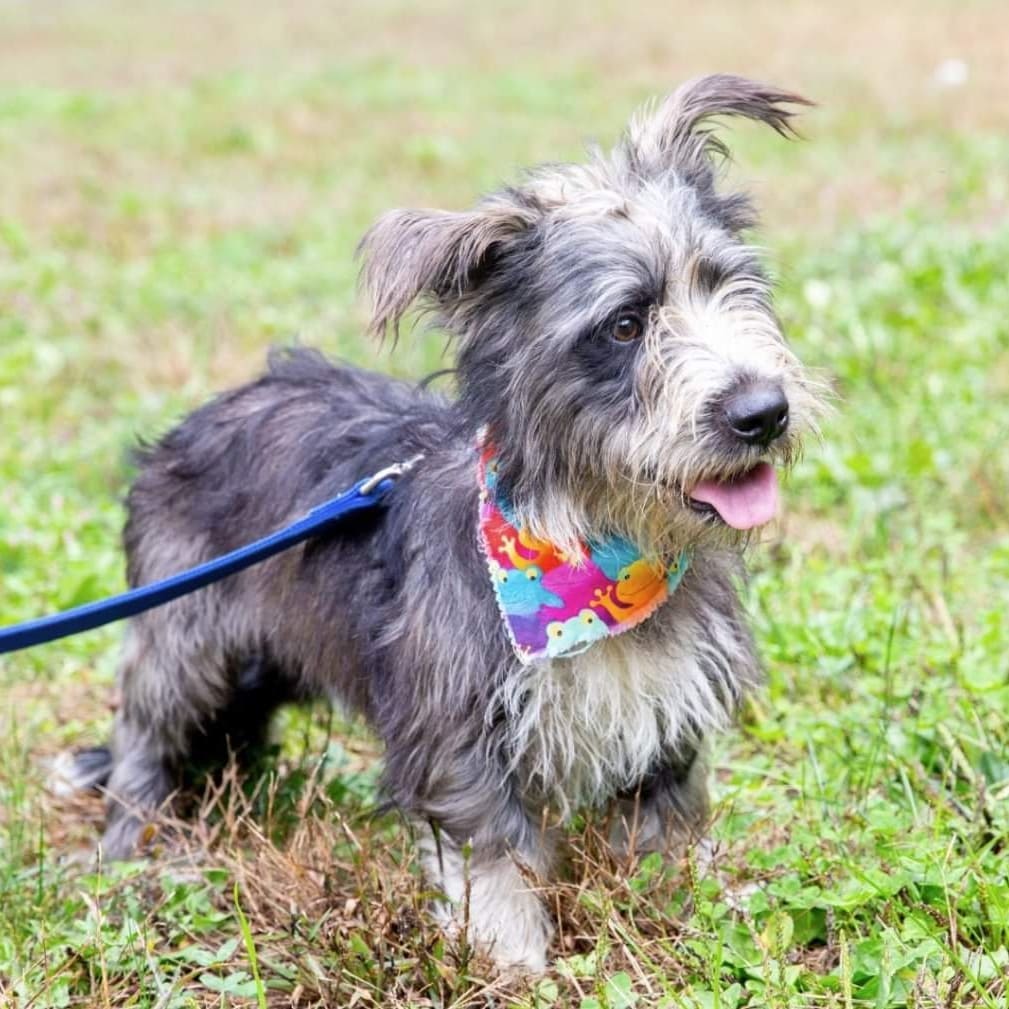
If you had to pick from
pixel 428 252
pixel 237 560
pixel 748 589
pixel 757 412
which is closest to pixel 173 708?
pixel 237 560

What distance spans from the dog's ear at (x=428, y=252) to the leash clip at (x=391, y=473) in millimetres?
521

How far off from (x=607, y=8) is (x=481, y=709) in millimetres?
21653

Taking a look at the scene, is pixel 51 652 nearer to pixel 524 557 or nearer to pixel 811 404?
pixel 524 557

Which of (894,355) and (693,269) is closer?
(693,269)

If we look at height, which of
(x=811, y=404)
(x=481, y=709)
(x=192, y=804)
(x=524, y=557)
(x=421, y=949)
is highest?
(x=811, y=404)

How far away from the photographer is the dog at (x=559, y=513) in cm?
309

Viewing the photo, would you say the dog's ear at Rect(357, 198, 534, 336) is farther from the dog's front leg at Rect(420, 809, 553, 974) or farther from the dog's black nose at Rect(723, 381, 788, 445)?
the dog's front leg at Rect(420, 809, 553, 974)

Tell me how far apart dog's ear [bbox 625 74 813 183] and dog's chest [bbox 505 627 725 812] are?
1.11 m

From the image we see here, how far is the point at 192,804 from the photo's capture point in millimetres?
4523

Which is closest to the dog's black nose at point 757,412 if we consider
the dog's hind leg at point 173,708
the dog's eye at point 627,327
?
the dog's eye at point 627,327

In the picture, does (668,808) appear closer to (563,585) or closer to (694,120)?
(563,585)

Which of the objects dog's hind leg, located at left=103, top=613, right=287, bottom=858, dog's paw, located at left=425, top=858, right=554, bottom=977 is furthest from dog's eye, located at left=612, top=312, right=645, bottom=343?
dog's hind leg, located at left=103, top=613, right=287, bottom=858

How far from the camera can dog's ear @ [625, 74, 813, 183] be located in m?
3.43

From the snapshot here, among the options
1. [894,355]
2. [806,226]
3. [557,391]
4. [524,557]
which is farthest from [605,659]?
[806,226]
